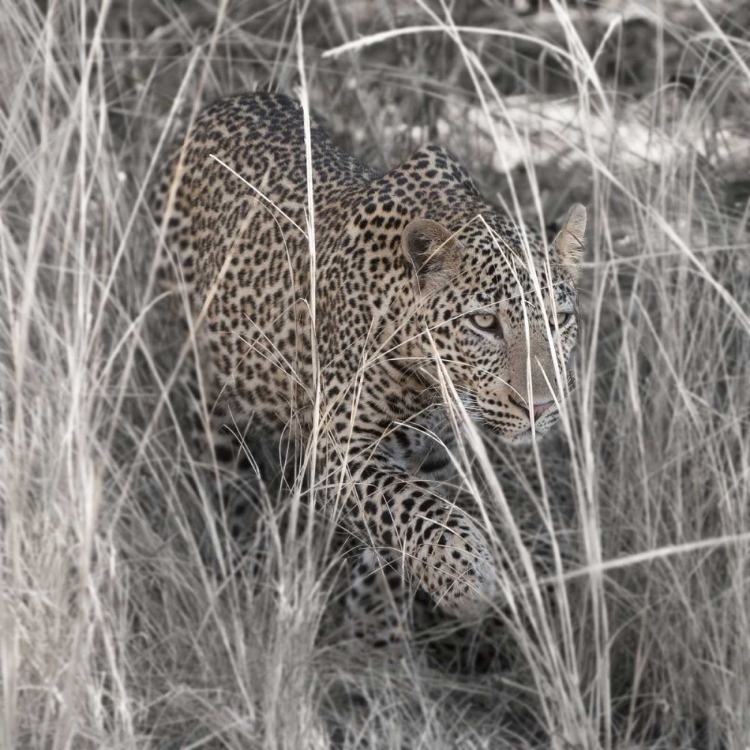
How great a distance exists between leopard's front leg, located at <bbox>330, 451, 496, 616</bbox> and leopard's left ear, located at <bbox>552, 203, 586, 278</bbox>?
809 mm

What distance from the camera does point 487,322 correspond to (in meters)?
4.20

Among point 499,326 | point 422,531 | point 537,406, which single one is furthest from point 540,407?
point 422,531

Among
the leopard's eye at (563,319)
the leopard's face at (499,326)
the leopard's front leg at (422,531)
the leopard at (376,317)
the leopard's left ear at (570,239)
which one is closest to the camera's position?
the leopard's front leg at (422,531)

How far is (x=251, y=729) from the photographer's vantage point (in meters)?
3.72

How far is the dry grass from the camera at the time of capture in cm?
343

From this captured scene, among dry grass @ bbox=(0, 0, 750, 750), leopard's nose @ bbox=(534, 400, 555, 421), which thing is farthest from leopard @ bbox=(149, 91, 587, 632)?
dry grass @ bbox=(0, 0, 750, 750)

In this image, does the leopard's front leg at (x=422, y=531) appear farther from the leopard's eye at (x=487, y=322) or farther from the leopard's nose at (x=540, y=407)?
the leopard's eye at (x=487, y=322)

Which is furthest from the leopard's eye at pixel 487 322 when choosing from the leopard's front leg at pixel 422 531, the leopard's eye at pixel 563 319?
the leopard's front leg at pixel 422 531

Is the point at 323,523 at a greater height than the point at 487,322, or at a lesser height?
lesser

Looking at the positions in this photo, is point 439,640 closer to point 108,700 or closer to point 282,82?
point 108,700

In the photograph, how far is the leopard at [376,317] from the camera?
388 cm

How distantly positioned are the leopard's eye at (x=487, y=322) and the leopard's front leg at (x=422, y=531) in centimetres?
50

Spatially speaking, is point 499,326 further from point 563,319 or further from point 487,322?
point 563,319

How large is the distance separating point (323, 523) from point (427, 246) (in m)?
1.07
